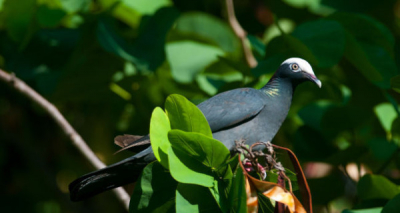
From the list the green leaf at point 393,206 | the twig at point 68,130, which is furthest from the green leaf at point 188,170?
the twig at point 68,130

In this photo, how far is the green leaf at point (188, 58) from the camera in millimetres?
2818

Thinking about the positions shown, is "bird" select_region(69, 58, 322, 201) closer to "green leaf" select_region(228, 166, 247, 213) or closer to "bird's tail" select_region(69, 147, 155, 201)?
"bird's tail" select_region(69, 147, 155, 201)

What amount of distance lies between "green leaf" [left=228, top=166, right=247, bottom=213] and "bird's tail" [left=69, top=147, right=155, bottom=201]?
433 millimetres

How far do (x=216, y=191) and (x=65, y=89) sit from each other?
1401 millimetres

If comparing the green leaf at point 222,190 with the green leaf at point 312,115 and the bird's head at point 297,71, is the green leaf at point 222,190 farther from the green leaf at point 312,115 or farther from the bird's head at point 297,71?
the green leaf at point 312,115

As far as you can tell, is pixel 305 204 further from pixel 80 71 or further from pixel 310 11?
pixel 310 11

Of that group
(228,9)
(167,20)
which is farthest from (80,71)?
(228,9)

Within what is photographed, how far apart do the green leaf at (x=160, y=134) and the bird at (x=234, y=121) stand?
275 mm

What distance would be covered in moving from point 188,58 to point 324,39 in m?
0.82

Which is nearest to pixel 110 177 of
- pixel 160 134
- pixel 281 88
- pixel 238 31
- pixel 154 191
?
pixel 154 191

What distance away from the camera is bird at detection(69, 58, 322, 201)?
1859mm

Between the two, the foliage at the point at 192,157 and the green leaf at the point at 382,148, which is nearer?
the foliage at the point at 192,157

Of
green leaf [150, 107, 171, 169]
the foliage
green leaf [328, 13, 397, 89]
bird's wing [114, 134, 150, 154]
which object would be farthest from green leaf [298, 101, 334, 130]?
green leaf [150, 107, 171, 169]

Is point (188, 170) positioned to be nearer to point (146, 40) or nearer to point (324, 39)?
point (324, 39)
